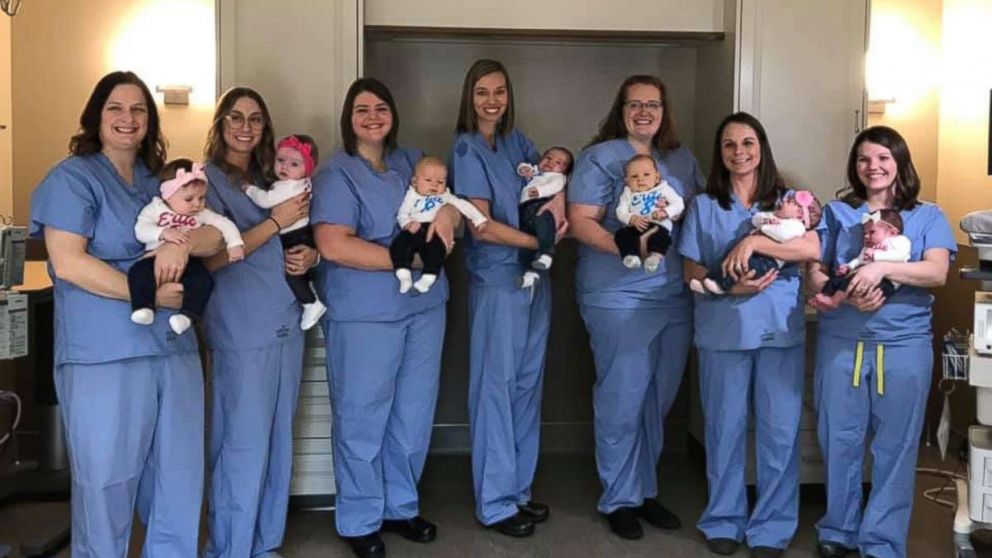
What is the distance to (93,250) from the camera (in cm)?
209

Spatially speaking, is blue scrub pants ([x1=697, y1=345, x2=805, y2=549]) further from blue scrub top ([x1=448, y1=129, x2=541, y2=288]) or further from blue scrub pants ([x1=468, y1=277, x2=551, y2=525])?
blue scrub top ([x1=448, y1=129, x2=541, y2=288])

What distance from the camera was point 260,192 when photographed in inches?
99.7

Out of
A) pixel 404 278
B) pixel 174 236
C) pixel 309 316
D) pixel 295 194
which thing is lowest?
pixel 309 316

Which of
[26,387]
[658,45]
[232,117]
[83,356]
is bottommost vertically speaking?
[26,387]

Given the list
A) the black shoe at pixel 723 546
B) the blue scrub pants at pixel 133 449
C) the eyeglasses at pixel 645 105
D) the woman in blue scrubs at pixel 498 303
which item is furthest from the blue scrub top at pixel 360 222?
the black shoe at pixel 723 546

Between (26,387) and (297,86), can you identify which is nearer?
(297,86)

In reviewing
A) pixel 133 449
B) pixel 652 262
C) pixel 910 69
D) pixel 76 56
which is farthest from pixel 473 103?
pixel 910 69

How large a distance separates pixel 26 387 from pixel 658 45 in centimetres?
285

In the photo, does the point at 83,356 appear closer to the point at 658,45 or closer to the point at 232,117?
the point at 232,117

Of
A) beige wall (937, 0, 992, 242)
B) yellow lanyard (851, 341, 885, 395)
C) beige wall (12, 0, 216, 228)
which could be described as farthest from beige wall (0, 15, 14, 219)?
beige wall (937, 0, 992, 242)

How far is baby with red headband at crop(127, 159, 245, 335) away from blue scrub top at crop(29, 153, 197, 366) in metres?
0.04

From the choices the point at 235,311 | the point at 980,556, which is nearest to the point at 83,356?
the point at 235,311

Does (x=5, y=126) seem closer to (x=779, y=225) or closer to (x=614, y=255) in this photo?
(x=614, y=255)

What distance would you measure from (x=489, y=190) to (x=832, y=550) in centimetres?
143
